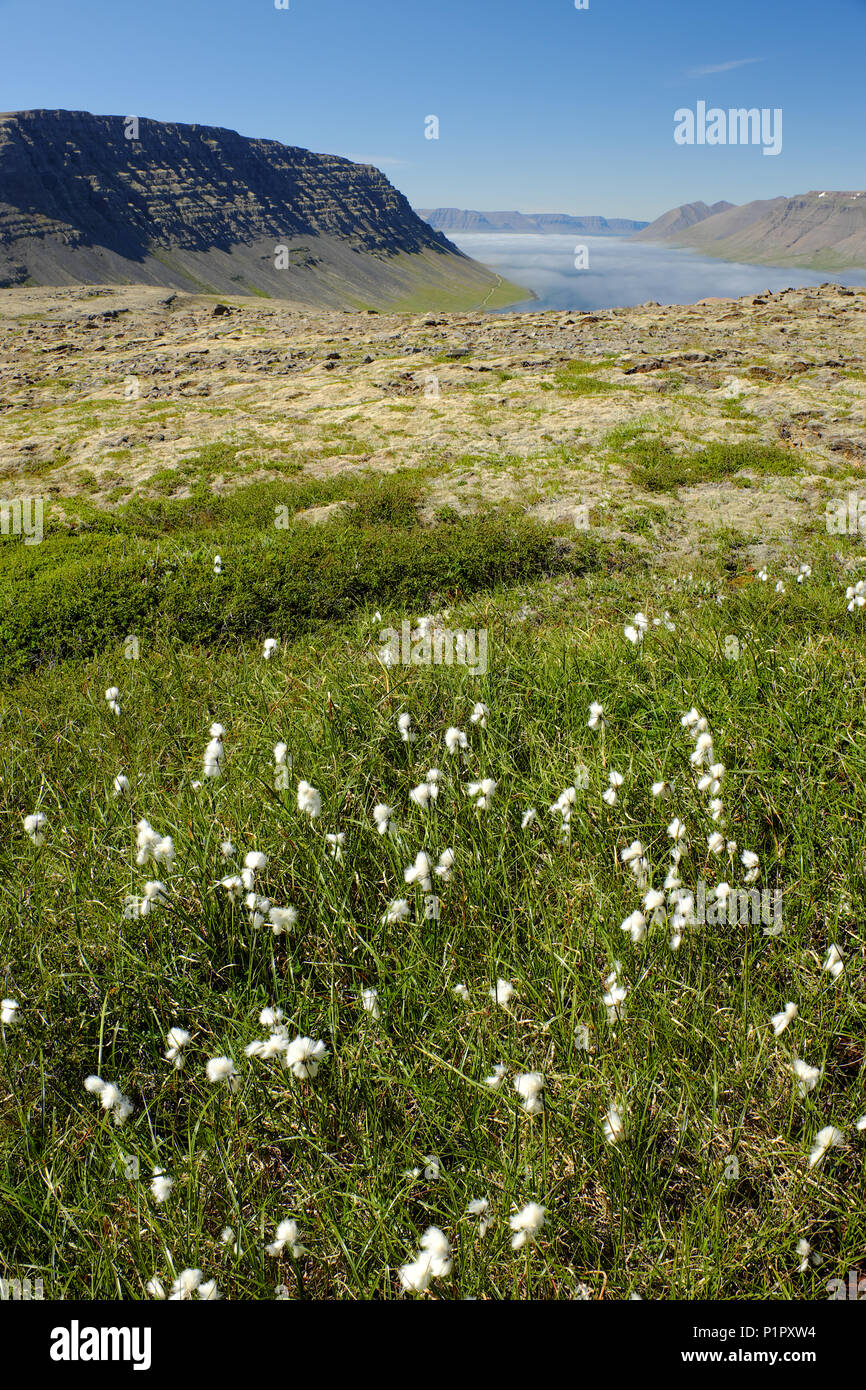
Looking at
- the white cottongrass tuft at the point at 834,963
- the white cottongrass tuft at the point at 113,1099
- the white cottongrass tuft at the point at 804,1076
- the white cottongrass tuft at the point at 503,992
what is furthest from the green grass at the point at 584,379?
the white cottongrass tuft at the point at 113,1099

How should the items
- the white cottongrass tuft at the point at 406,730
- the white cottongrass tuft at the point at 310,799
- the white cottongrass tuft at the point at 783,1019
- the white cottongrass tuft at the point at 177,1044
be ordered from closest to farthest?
the white cottongrass tuft at the point at 783,1019
the white cottongrass tuft at the point at 177,1044
the white cottongrass tuft at the point at 310,799
the white cottongrass tuft at the point at 406,730

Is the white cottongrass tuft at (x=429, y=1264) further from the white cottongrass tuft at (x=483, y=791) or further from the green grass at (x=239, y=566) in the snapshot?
the green grass at (x=239, y=566)

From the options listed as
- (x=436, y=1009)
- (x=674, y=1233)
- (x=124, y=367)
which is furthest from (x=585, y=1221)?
(x=124, y=367)

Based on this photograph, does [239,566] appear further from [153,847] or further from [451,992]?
[451,992]

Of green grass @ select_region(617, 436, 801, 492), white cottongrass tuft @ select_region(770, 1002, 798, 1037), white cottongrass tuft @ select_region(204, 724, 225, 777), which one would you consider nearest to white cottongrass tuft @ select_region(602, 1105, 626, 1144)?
white cottongrass tuft @ select_region(770, 1002, 798, 1037)

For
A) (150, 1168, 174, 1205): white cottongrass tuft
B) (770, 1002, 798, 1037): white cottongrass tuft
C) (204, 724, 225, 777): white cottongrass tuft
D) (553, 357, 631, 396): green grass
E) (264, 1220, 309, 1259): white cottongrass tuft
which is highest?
(553, 357, 631, 396): green grass

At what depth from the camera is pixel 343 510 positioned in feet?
40.6

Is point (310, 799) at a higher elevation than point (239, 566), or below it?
below

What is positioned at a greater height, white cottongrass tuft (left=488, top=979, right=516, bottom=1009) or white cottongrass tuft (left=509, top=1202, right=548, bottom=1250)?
white cottongrass tuft (left=488, top=979, right=516, bottom=1009)

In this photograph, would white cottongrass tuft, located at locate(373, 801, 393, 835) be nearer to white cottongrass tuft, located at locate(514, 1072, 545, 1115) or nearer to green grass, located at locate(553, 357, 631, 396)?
white cottongrass tuft, located at locate(514, 1072, 545, 1115)

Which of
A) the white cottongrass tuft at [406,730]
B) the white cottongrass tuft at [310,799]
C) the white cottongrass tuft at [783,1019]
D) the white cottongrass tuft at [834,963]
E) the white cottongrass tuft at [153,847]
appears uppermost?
the white cottongrass tuft at [406,730]

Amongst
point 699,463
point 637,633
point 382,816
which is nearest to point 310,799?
point 382,816
